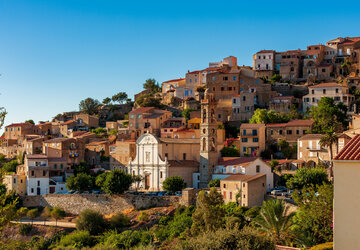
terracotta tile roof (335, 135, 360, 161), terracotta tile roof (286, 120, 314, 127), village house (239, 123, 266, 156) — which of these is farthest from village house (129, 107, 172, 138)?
terracotta tile roof (335, 135, 360, 161)

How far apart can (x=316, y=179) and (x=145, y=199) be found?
65.6 ft

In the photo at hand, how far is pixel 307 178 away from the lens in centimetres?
5275

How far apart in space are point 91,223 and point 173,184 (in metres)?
10.7

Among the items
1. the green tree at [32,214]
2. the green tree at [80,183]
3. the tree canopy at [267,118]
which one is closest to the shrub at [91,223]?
the green tree at [32,214]

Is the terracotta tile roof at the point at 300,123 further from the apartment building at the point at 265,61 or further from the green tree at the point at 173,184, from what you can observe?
the apartment building at the point at 265,61

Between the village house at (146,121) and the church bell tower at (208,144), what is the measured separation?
18.9 meters

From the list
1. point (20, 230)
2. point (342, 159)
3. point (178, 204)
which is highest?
point (342, 159)

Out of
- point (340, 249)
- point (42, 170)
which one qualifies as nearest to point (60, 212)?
point (42, 170)

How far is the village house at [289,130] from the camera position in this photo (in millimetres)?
69812

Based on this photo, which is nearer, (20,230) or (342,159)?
(342,159)

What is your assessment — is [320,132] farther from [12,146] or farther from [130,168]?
[12,146]

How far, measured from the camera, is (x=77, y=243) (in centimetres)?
5159

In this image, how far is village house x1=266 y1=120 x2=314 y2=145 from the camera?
229 ft

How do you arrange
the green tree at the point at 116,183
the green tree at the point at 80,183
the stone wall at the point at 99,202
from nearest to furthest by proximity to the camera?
the stone wall at the point at 99,202 < the green tree at the point at 116,183 < the green tree at the point at 80,183
